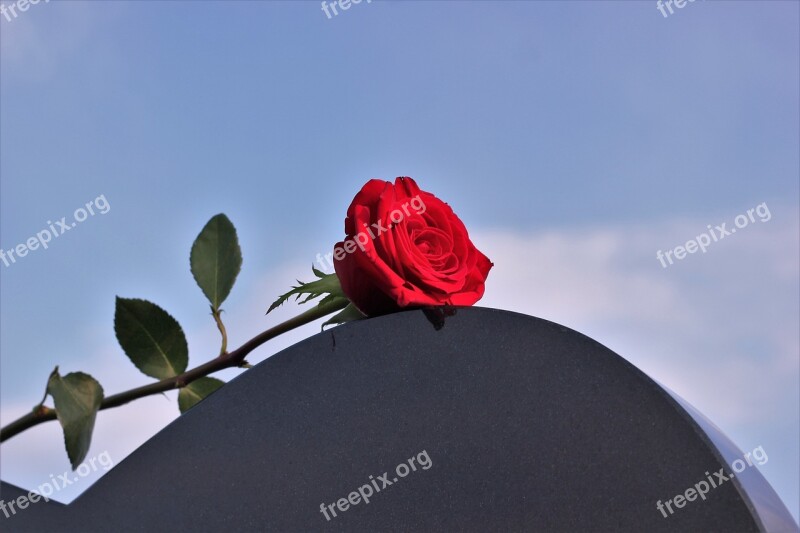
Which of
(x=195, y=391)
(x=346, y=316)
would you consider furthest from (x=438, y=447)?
(x=195, y=391)

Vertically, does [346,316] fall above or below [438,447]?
above

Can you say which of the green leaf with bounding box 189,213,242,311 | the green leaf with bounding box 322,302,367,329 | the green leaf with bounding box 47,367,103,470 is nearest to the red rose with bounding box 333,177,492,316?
the green leaf with bounding box 322,302,367,329

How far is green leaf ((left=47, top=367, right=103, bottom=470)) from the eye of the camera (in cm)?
104

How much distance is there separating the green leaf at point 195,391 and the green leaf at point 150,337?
3 centimetres

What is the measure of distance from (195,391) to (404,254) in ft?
1.21

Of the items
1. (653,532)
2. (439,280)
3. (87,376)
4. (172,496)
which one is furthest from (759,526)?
(87,376)

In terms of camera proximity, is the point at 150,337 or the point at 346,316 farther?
the point at 150,337

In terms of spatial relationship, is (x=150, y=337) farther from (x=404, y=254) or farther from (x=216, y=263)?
(x=404, y=254)

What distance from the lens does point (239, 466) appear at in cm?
102

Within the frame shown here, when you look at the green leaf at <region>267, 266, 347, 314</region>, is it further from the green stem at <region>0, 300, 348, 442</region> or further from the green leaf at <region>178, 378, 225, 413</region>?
the green leaf at <region>178, 378, 225, 413</region>

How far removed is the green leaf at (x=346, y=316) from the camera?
101 centimetres

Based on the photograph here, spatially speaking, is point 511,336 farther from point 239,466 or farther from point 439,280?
point 239,466

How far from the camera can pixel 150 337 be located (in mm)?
1132

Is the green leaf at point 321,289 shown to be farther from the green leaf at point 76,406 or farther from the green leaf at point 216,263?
the green leaf at point 76,406
